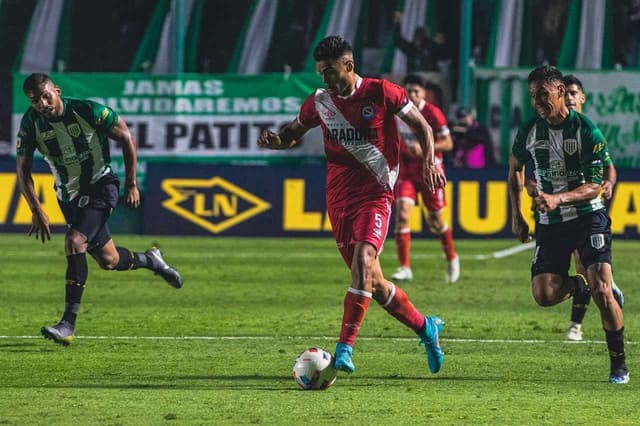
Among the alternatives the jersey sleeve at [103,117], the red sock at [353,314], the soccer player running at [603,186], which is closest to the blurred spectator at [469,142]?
the soccer player running at [603,186]

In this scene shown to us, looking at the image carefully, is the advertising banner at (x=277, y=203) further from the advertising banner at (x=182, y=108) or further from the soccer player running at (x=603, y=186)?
the soccer player running at (x=603, y=186)

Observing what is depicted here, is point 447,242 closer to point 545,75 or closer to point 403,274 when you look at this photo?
point 403,274

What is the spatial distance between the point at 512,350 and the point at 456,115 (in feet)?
41.7

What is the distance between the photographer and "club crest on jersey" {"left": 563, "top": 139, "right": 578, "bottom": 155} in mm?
10141

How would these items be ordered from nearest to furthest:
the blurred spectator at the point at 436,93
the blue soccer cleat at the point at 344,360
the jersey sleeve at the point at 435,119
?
the blue soccer cleat at the point at 344,360 < the jersey sleeve at the point at 435,119 < the blurred spectator at the point at 436,93

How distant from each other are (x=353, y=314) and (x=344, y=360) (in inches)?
13.5

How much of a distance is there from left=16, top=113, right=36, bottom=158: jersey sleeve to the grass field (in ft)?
4.64

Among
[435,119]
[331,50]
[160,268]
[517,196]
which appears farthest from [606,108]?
[331,50]

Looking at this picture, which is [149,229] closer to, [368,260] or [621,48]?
[621,48]

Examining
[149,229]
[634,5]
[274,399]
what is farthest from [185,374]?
[634,5]

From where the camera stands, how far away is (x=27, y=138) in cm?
1188

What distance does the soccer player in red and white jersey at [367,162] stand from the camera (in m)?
9.88

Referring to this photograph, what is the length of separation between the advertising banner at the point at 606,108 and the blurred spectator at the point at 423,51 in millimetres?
2279

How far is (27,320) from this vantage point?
1355cm
